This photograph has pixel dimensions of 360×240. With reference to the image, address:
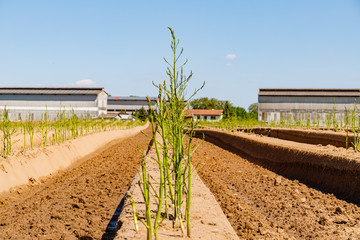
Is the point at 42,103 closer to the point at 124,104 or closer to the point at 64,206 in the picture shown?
the point at 124,104

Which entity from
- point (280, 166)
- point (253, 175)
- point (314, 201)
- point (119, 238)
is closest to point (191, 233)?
point (119, 238)

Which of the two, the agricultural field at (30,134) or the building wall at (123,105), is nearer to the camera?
the agricultural field at (30,134)

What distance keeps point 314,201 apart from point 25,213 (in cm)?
401

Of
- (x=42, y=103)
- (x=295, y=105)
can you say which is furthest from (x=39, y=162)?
(x=42, y=103)

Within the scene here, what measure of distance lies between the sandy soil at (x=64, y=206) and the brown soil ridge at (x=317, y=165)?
1747 mm

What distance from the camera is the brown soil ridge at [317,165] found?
5961 mm

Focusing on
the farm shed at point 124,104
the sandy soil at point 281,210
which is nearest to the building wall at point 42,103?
the farm shed at point 124,104

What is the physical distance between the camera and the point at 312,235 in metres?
4.06

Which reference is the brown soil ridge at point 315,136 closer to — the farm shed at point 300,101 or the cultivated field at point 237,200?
the cultivated field at point 237,200

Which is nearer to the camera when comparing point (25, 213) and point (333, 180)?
point (25, 213)

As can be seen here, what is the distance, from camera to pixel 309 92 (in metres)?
38.4

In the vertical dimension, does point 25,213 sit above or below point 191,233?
below

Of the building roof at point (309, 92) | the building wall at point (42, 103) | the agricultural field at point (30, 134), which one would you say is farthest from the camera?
Result: the building wall at point (42, 103)

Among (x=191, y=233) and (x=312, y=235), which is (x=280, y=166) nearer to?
(x=312, y=235)
